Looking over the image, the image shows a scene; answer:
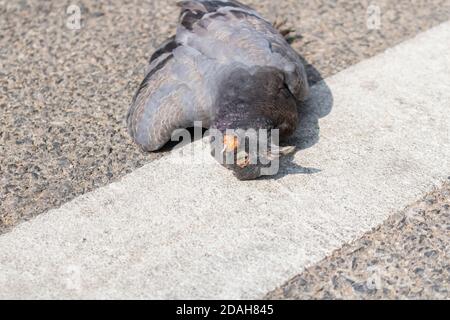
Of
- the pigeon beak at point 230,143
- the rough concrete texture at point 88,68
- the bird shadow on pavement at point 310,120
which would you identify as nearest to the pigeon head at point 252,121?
the pigeon beak at point 230,143

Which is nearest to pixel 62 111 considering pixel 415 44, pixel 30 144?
pixel 30 144

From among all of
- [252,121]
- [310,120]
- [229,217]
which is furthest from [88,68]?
[229,217]

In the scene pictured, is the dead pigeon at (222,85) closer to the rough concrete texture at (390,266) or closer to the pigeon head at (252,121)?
the pigeon head at (252,121)

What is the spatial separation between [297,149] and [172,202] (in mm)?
965

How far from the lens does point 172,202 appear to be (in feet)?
14.4

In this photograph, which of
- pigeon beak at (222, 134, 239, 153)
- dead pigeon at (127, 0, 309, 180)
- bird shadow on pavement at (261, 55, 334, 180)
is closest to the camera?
pigeon beak at (222, 134, 239, 153)

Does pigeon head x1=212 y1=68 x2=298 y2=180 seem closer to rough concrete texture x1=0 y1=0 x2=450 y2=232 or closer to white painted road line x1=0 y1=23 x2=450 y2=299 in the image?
white painted road line x1=0 y1=23 x2=450 y2=299

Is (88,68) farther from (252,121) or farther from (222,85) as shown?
(252,121)

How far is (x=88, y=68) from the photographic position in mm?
5895

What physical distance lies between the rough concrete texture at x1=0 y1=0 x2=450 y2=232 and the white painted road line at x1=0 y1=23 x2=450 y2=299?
297mm

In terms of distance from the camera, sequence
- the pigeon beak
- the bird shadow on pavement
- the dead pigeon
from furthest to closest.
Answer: the bird shadow on pavement
the dead pigeon
the pigeon beak

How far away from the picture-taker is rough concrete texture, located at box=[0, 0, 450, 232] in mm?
4707

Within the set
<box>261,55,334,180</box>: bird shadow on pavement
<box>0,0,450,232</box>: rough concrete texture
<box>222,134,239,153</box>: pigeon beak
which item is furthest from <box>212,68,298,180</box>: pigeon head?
<box>0,0,450,232</box>: rough concrete texture

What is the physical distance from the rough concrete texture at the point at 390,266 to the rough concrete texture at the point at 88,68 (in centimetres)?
153
